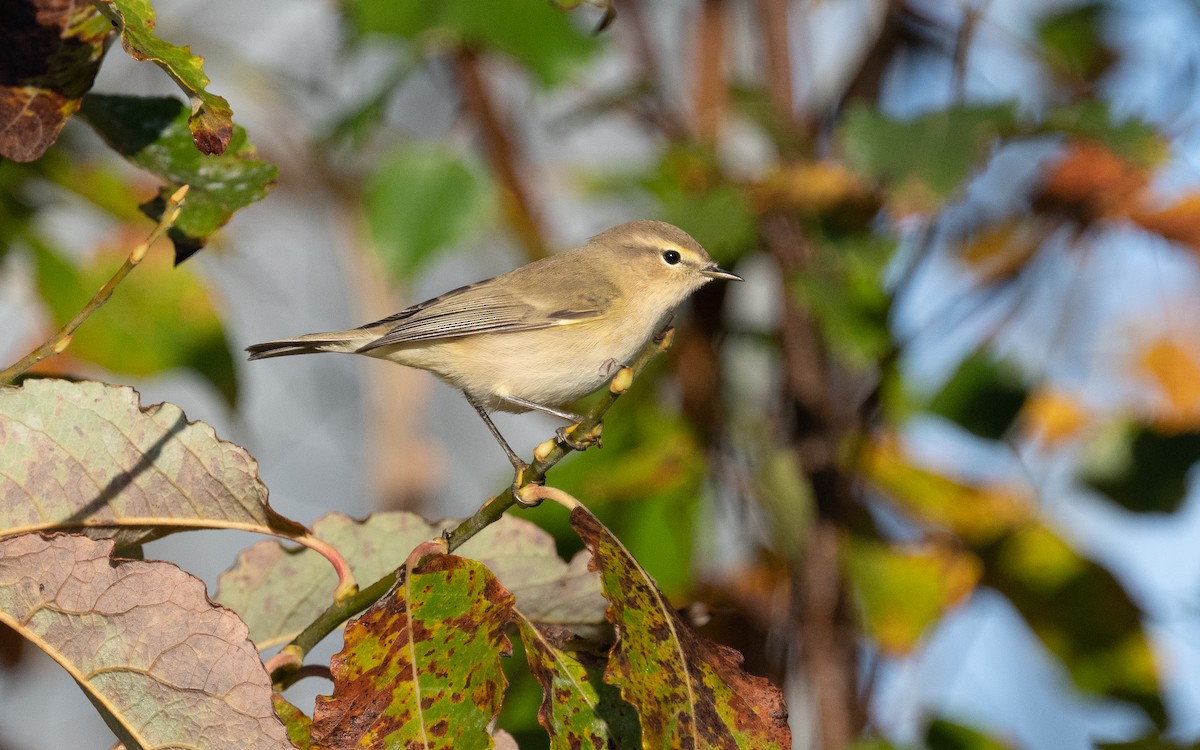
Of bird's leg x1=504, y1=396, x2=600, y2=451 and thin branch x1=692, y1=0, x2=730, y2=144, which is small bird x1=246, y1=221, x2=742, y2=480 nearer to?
bird's leg x1=504, y1=396, x2=600, y2=451

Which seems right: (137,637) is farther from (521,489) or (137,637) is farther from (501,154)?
(501,154)

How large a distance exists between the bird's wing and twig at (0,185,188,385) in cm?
125

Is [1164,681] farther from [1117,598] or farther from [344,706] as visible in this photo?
[344,706]

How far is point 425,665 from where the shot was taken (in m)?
1.03

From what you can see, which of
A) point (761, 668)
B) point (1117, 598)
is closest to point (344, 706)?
point (761, 668)

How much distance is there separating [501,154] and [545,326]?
1.75 ft

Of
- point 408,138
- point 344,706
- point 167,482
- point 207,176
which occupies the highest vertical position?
point 207,176

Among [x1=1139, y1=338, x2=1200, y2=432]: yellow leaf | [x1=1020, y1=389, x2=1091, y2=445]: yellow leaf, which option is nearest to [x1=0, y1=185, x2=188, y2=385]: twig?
[x1=1020, y1=389, x2=1091, y2=445]: yellow leaf

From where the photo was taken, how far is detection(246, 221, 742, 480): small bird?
235cm

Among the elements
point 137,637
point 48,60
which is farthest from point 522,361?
point 137,637

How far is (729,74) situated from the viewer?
2721 millimetres

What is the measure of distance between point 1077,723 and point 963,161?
2.87m

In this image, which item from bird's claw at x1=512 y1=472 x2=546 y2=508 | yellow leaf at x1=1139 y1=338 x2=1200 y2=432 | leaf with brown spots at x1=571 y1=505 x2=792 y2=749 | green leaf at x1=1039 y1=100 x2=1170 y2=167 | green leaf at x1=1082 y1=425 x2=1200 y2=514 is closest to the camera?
leaf with brown spots at x1=571 y1=505 x2=792 y2=749

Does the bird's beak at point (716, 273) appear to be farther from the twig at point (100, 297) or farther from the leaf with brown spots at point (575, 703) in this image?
the twig at point (100, 297)
